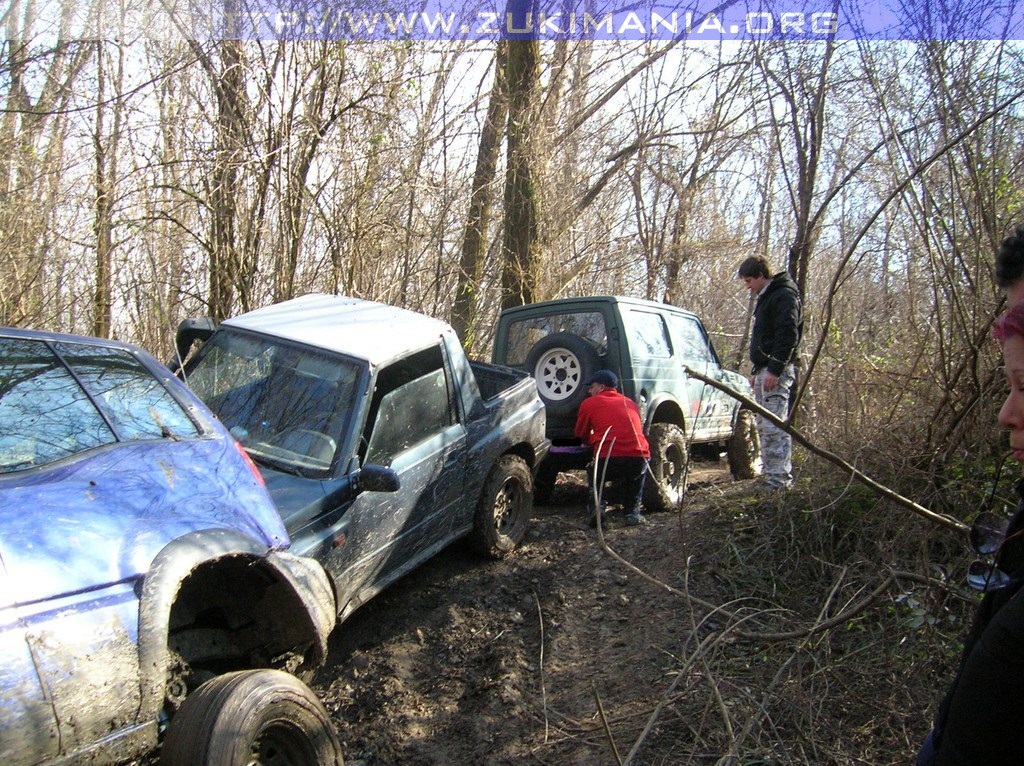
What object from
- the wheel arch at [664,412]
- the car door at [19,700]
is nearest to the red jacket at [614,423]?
the wheel arch at [664,412]

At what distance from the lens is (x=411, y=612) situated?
5.28 metres

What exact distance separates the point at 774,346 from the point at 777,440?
0.73m

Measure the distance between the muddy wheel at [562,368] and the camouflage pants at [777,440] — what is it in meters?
1.44

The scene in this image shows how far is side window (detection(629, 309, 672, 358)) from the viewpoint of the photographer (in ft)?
24.2

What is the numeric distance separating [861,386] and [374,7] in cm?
716

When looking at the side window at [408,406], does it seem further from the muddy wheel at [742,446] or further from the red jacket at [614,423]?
the muddy wheel at [742,446]

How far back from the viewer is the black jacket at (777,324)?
21.2 feet

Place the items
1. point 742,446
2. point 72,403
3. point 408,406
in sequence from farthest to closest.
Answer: point 742,446 → point 408,406 → point 72,403

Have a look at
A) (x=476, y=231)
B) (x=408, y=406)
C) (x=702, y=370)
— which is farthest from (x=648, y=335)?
(x=476, y=231)

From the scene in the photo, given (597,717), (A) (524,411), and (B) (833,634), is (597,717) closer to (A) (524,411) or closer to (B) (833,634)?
(B) (833,634)

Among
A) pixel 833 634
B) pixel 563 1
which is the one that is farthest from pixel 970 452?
pixel 563 1

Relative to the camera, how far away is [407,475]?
4.93 meters

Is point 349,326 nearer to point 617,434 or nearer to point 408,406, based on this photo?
point 408,406

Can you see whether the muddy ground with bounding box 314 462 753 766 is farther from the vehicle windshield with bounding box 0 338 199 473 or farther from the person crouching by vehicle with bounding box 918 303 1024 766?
the person crouching by vehicle with bounding box 918 303 1024 766
